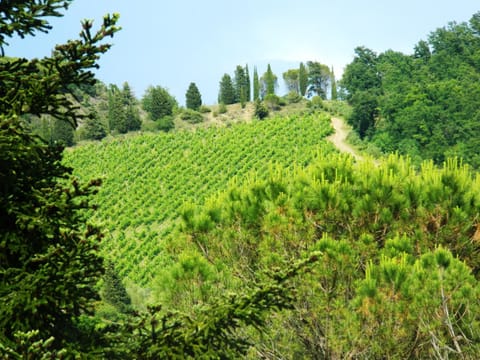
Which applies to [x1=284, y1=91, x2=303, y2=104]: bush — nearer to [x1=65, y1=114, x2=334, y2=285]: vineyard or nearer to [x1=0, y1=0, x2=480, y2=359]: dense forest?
[x1=65, y1=114, x2=334, y2=285]: vineyard

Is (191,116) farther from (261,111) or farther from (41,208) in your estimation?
(41,208)

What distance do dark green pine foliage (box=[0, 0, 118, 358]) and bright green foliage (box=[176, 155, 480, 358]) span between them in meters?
5.42

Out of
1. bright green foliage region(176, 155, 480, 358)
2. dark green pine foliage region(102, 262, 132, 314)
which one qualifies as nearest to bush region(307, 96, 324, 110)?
dark green pine foliage region(102, 262, 132, 314)

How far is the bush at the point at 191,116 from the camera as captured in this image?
71.4 metres

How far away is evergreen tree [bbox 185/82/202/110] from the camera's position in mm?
79938

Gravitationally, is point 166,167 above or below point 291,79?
below

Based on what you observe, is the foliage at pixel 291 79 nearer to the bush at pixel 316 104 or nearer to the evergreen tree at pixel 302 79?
the evergreen tree at pixel 302 79

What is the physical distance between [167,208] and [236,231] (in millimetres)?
34282

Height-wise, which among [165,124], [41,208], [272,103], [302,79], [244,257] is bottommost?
[165,124]

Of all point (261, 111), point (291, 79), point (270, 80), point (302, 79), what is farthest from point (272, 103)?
point (291, 79)

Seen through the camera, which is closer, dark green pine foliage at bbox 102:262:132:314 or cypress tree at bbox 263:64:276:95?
dark green pine foliage at bbox 102:262:132:314

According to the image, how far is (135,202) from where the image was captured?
4791 centimetres

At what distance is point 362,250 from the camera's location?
10227 millimetres

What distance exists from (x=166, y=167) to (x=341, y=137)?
19.9 meters
